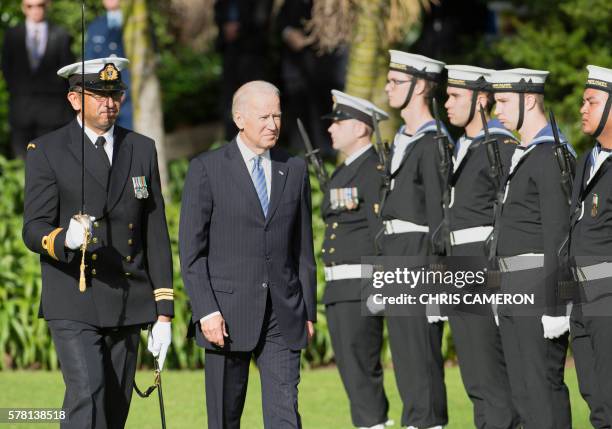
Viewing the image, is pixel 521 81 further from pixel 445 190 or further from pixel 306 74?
pixel 306 74

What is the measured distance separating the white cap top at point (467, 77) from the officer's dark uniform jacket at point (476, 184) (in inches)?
11.7

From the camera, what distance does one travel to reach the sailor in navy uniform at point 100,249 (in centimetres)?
691

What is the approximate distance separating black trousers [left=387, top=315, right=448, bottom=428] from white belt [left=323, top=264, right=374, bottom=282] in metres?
0.40

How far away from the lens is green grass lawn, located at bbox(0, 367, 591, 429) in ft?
32.5

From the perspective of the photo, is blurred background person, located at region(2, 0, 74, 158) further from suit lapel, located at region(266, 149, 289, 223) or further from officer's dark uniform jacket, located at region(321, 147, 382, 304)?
suit lapel, located at region(266, 149, 289, 223)

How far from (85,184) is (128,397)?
110 centimetres

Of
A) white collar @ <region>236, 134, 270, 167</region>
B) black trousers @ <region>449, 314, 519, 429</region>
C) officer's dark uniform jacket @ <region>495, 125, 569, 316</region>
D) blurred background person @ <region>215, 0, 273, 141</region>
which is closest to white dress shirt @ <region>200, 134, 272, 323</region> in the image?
white collar @ <region>236, 134, 270, 167</region>

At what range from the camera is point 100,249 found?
7.03m

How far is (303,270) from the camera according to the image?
24.5 feet

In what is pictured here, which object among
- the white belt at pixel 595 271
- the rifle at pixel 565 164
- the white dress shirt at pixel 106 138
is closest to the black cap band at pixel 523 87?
the rifle at pixel 565 164

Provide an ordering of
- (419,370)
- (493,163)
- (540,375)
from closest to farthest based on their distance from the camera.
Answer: (540,375), (493,163), (419,370)

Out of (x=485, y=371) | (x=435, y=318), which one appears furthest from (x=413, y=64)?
(x=485, y=371)

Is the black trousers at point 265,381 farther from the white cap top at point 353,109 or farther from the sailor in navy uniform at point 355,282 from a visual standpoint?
the white cap top at point 353,109

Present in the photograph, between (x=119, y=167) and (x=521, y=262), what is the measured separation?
94.4 inches
